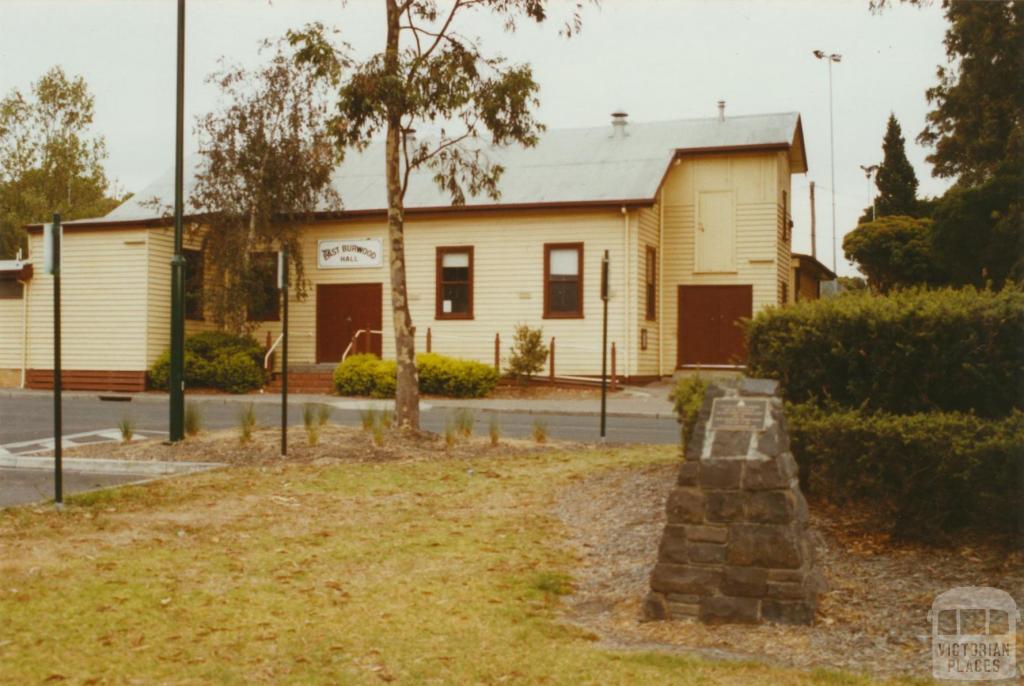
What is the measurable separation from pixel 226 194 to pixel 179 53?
44.0 ft

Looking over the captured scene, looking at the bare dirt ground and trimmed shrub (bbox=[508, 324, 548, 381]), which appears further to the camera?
trimmed shrub (bbox=[508, 324, 548, 381])

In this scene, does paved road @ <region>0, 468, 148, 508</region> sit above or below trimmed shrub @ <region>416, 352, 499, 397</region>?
below

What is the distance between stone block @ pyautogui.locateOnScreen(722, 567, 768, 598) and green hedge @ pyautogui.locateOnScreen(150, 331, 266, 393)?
68.3 feet

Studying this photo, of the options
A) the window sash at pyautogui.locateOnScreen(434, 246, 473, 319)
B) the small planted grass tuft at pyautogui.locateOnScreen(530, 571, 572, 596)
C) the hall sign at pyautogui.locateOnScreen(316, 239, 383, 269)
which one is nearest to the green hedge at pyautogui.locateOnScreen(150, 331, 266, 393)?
the hall sign at pyautogui.locateOnScreen(316, 239, 383, 269)

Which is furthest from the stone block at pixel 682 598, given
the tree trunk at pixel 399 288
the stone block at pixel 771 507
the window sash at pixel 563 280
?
the window sash at pixel 563 280

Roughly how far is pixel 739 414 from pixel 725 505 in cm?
56

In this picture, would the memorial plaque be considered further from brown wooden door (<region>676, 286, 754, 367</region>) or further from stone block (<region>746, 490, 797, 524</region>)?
brown wooden door (<region>676, 286, 754, 367</region>)

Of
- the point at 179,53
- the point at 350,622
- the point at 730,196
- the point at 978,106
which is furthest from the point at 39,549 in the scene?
the point at 978,106

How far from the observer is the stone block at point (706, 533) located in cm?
634

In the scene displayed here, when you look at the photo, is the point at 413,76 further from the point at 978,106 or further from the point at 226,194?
the point at 978,106

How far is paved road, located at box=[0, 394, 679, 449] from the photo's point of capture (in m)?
16.3

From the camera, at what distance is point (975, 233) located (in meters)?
28.0

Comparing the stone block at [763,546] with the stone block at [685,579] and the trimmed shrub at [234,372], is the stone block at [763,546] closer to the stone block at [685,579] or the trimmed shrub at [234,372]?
the stone block at [685,579]

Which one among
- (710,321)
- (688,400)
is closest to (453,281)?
(710,321)
